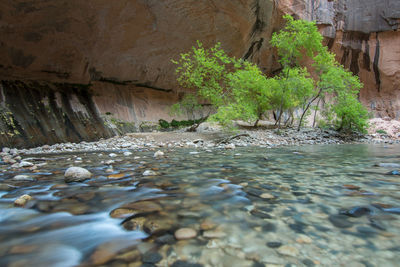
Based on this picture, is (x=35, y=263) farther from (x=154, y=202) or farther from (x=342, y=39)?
(x=342, y=39)

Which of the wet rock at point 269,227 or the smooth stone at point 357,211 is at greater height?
the wet rock at point 269,227

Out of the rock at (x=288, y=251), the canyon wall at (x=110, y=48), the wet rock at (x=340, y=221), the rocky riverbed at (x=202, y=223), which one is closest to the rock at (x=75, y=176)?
the rocky riverbed at (x=202, y=223)

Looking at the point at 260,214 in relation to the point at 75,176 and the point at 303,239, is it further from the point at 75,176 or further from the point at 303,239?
the point at 75,176

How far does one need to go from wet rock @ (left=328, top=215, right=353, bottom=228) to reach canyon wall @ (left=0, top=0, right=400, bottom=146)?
8950mm

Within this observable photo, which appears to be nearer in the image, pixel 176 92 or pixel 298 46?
pixel 298 46

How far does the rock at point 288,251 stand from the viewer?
2.93 ft

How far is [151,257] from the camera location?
88 cm

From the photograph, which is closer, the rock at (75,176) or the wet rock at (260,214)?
the wet rock at (260,214)

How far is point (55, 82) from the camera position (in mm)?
10133

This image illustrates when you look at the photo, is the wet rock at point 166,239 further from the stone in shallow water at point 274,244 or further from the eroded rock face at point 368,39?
the eroded rock face at point 368,39

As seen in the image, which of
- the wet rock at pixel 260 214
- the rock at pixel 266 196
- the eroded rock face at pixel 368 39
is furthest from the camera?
the eroded rock face at pixel 368 39

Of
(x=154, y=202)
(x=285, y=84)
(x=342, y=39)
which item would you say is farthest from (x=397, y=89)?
(x=154, y=202)

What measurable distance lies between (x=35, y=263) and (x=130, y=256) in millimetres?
355

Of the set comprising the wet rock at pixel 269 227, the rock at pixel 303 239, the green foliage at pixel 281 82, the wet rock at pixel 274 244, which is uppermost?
the green foliage at pixel 281 82
